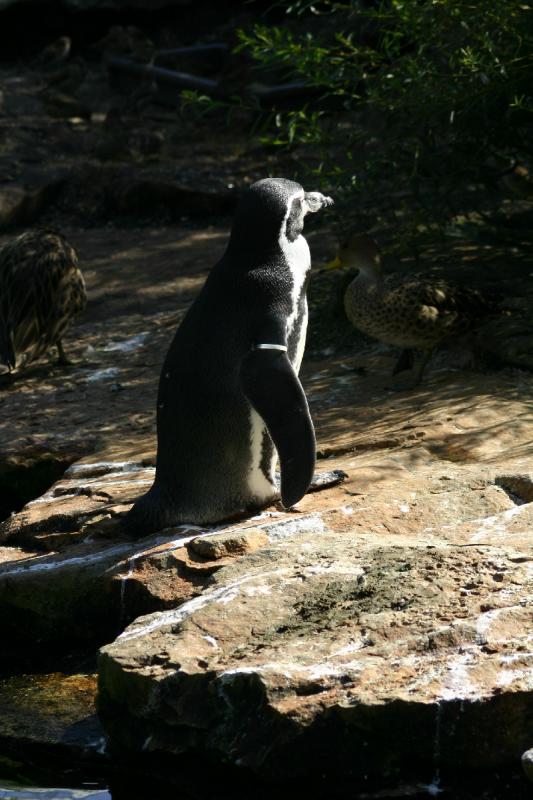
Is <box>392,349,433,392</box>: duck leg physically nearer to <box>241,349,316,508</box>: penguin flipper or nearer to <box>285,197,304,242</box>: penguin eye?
<box>285,197,304,242</box>: penguin eye

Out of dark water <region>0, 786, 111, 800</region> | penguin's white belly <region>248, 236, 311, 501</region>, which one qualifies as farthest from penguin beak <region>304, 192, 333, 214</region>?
dark water <region>0, 786, 111, 800</region>

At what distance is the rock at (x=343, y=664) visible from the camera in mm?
3750

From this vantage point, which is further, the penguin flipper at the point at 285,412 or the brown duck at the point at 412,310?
the brown duck at the point at 412,310

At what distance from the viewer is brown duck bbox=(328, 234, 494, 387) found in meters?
6.67

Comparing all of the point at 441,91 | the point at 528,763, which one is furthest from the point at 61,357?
the point at 528,763

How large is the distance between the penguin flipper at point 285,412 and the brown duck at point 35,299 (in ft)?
11.2

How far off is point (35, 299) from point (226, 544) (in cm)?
384

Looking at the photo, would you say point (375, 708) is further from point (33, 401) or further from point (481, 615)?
point (33, 401)

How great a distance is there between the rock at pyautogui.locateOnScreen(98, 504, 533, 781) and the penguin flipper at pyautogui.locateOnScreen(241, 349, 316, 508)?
443 mm

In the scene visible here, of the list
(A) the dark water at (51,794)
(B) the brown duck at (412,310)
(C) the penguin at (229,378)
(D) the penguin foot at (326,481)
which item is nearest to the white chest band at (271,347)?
(C) the penguin at (229,378)

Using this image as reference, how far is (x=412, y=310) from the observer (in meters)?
6.64

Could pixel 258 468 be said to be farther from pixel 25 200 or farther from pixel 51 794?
pixel 25 200

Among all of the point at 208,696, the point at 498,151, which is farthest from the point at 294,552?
the point at 498,151

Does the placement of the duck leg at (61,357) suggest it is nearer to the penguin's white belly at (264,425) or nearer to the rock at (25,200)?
the penguin's white belly at (264,425)
